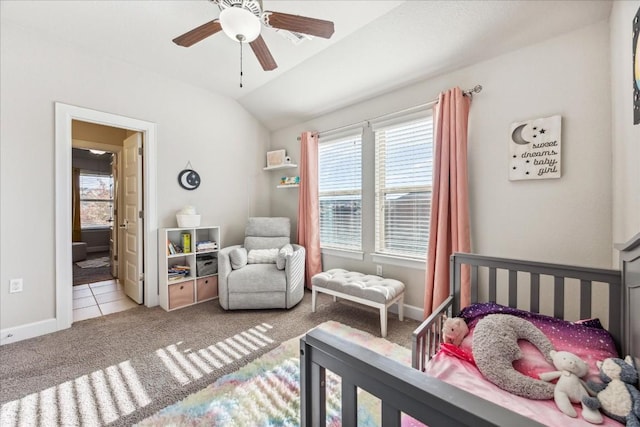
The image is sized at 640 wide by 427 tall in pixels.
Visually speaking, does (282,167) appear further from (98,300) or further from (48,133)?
(98,300)

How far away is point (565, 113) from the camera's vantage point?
74.0 inches

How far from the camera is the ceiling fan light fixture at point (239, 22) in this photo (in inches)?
55.9

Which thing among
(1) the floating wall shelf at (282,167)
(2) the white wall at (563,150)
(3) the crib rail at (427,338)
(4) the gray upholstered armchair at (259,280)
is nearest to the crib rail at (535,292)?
(3) the crib rail at (427,338)

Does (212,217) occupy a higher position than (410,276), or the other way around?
(212,217)

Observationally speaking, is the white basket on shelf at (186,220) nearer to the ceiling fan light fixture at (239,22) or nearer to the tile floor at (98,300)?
the tile floor at (98,300)

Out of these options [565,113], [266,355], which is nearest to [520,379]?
[266,355]

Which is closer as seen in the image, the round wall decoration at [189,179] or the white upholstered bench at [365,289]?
the white upholstered bench at [365,289]

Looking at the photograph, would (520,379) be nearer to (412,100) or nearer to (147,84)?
(412,100)

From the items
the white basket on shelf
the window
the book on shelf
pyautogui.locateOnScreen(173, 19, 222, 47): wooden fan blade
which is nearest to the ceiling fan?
pyautogui.locateOnScreen(173, 19, 222, 47): wooden fan blade

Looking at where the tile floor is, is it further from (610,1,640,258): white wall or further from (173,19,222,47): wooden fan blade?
(610,1,640,258): white wall

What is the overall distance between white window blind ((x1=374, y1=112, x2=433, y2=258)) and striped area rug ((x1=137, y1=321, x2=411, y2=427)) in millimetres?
1242

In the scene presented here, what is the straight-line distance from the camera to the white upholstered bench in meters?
2.28

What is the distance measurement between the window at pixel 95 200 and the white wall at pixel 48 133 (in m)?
4.80

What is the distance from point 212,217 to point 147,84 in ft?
5.58
